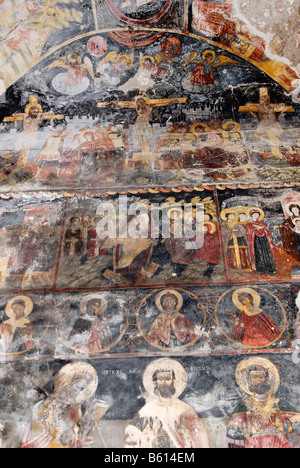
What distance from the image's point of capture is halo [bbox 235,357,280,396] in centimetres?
586

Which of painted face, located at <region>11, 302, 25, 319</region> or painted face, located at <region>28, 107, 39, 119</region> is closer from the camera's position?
painted face, located at <region>11, 302, 25, 319</region>

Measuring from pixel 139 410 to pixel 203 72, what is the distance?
591 centimetres

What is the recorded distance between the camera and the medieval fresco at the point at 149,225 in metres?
5.80

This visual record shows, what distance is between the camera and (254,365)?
599 cm

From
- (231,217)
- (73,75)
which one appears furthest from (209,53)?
(231,217)

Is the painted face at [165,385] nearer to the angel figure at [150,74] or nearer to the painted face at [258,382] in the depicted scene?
the painted face at [258,382]

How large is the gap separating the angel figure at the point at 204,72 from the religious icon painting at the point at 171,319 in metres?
4.00

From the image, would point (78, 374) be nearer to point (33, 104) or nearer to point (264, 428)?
point (264, 428)

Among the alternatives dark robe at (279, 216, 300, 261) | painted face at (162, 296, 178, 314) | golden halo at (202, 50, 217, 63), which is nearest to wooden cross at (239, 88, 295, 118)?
golden halo at (202, 50, 217, 63)

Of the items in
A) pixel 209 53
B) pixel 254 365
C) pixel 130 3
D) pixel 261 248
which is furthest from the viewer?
pixel 209 53

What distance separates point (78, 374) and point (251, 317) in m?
2.40

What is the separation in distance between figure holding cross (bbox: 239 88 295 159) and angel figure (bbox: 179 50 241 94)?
707 mm

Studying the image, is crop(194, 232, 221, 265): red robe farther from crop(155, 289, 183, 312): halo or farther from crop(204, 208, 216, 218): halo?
crop(155, 289, 183, 312): halo

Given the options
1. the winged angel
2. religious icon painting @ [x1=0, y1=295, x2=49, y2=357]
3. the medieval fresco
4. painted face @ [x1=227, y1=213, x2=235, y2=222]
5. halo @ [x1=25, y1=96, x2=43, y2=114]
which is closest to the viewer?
the medieval fresco
